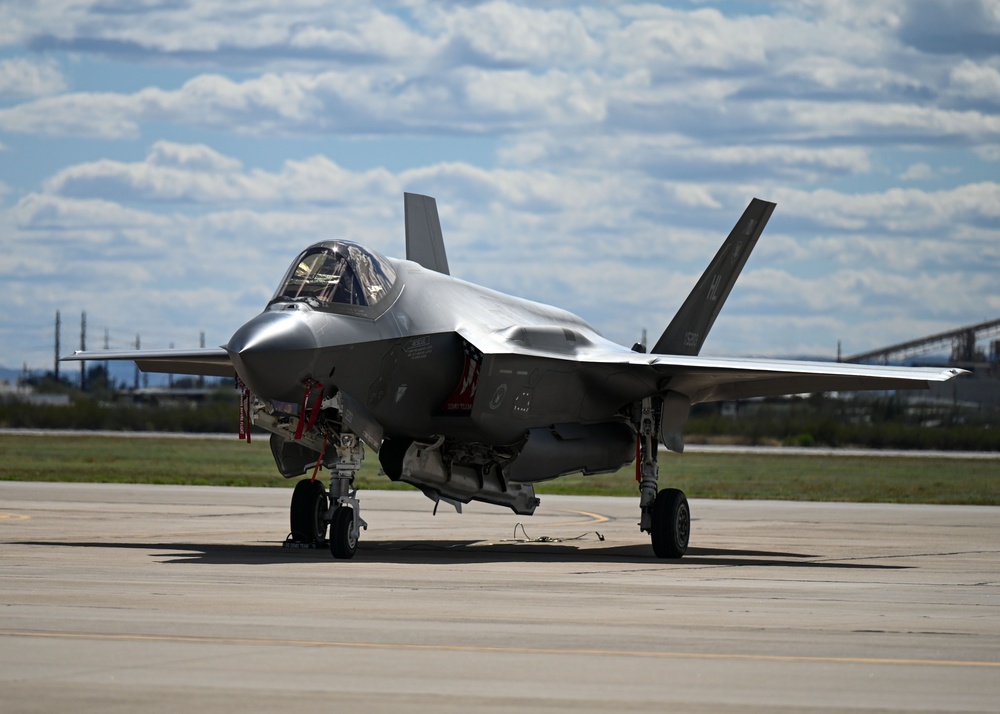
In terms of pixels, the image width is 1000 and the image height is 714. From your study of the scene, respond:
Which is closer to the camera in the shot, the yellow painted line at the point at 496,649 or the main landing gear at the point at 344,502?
the yellow painted line at the point at 496,649

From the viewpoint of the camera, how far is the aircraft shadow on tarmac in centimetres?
1533

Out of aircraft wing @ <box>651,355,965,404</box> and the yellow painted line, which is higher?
aircraft wing @ <box>651,355,965,404</box>

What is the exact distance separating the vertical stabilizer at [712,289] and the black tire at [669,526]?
3.91 m

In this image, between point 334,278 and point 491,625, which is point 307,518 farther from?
point 491,625

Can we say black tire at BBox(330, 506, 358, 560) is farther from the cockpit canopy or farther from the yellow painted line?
the yellow painted line

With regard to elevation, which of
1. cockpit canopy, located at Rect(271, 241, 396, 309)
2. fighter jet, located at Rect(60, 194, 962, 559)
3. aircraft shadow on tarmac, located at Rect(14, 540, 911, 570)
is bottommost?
aircraft shadow on tarmac, located at Rect(14, 540, 911, 570)

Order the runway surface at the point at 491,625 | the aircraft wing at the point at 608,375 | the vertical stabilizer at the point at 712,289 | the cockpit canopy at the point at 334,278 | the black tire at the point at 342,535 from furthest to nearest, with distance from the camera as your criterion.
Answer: the vertical stabilizer at the point at 712,289 → the aircraft wing at the point at 608,375 → the black tire at the point at 342,535 → the cockpit canopy at the point at 334,278 → the runway surface at the point at 491,625

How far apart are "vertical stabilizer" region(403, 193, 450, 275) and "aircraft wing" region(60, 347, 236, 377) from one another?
337cm

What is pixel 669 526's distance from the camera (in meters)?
17.1

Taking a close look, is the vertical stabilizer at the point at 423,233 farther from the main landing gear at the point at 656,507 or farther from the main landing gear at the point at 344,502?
the main landing gear at the point at 344,502

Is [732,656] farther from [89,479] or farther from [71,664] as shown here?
[89,479]

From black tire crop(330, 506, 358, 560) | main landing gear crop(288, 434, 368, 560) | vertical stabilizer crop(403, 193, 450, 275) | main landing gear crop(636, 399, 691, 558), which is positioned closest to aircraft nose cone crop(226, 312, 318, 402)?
main landing gear crop(288, 434, 368, 560)

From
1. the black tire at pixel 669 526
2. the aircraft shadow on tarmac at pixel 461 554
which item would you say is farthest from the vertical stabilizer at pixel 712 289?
the black tire at pixel 669 526

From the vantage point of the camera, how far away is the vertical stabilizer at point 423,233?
21.3 metres
